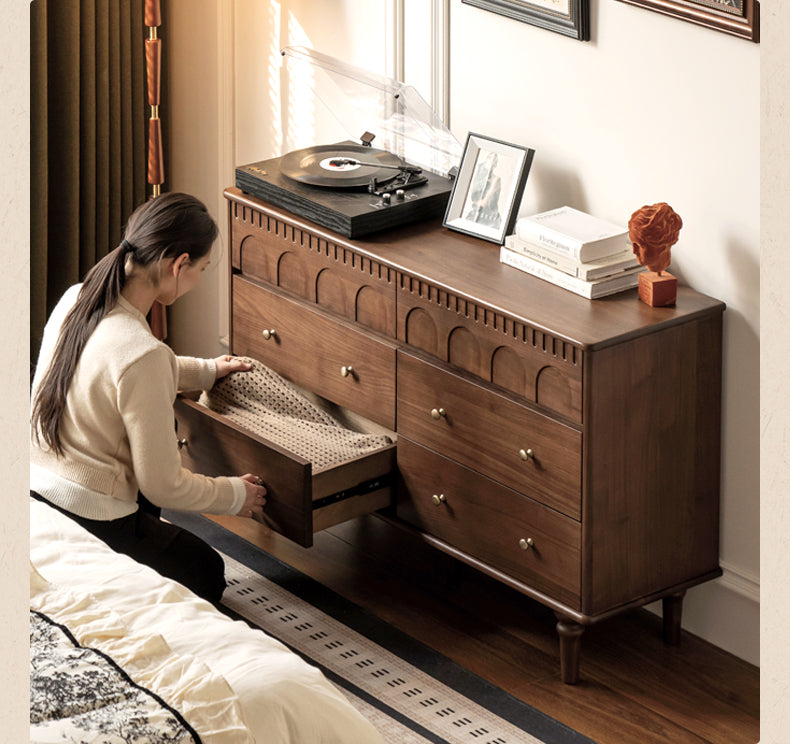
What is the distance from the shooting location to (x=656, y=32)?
8.29 feet

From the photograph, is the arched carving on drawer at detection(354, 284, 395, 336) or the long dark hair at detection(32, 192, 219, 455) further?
the arched carving on drawer at detection(354, 284, 395, 336)

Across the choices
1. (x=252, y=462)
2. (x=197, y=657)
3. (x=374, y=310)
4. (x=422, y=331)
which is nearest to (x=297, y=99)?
(x=374, y=310)

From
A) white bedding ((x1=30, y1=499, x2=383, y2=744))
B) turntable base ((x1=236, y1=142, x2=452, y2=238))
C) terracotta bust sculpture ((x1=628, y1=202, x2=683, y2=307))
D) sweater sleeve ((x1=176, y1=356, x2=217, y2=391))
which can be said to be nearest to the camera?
white bedding ((x1=30, y1=499, x2=383, y2=744))

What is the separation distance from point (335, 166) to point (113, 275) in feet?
2.29

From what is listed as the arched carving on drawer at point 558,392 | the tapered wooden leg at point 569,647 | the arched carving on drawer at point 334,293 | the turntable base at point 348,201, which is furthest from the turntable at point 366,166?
the tapered wooden leg at point 569,647

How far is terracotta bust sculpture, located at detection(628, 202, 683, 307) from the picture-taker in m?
2.45

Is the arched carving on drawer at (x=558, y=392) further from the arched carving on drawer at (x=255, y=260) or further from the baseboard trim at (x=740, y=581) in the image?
the arched carving on drawer at (x=255, y=260)

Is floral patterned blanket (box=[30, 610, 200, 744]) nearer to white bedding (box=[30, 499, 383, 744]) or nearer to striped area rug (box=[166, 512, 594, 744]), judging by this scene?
white bedding (box=[30, 499, 383, 744])

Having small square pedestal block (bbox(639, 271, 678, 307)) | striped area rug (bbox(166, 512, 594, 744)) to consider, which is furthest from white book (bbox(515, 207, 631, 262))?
striped area rug (bbox(166, 512, 594, 744))

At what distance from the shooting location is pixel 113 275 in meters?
2.56

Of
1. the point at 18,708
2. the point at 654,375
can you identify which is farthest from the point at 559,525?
the point at 18,708

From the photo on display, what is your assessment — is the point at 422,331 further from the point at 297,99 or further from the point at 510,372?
the point at 297,99

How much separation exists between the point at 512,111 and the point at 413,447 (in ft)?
2.58

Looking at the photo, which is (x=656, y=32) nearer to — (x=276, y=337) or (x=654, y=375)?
(x=654, y=375)
